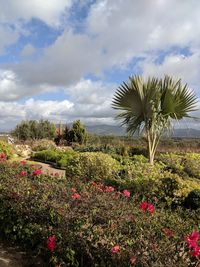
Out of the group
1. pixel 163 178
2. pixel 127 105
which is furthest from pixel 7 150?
pixel 163 178

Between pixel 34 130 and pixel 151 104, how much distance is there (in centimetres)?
2056

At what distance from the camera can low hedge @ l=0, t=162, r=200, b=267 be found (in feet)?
9.47

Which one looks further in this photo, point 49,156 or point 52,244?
point 49,156

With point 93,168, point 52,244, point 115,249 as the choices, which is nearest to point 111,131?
point 93,168

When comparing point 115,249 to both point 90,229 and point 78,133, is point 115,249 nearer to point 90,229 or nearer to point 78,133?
point 90,229

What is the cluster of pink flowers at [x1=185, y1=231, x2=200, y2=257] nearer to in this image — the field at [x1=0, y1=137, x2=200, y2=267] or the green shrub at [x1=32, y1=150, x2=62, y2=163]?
the field at [x1=0, y1=137, x2=200, y2=267]

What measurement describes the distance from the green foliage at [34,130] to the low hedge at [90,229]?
82.2ft

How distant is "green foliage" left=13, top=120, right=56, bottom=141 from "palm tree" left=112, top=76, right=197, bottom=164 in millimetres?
18671

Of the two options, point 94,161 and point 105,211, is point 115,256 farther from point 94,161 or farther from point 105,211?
point 94,161

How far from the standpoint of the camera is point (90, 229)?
3410 millimetres

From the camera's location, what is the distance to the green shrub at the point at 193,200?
21.1ft

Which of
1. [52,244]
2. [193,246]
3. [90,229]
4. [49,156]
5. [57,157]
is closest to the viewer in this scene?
[193,246]

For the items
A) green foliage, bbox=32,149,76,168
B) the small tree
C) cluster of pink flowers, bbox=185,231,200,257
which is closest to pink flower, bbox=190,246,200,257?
cluster of pink flowers, bbox=185,231,200,257

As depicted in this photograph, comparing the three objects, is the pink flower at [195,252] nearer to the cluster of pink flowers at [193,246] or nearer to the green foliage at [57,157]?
the cluster of pink flowers at [193,246]
